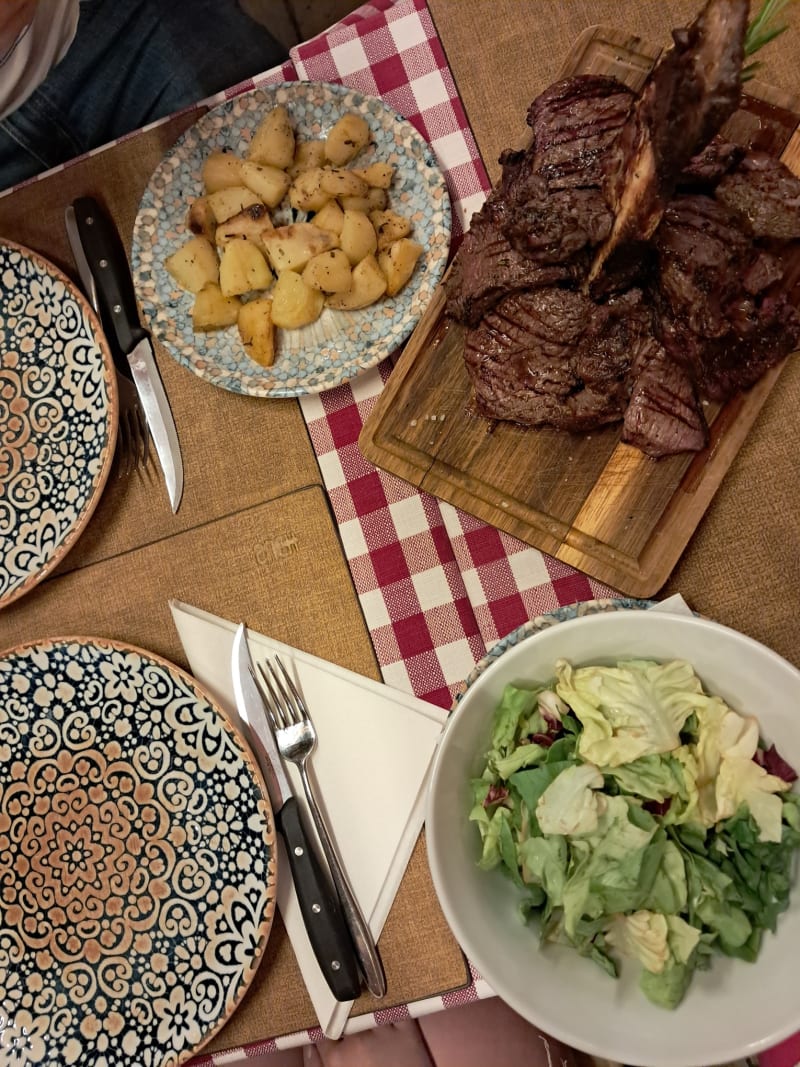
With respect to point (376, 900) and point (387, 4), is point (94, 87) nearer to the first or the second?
point (387, 4)

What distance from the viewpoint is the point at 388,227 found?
5.50 ft

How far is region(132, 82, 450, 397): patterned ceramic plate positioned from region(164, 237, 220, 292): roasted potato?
1.5 inches

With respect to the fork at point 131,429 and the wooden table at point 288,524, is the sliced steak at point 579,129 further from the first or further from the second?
the fork at point 131,429

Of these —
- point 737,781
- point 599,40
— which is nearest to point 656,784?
point 737,781

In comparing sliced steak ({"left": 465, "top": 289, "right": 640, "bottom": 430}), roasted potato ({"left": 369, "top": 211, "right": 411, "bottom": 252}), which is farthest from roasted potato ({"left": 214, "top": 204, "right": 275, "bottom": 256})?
sliced steak ({"left": 465, "top": 289, "right": 640, "bottom": 430})

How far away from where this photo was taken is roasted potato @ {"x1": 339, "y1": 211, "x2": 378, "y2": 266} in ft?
5.40

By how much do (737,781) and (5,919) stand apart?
56.5 inches

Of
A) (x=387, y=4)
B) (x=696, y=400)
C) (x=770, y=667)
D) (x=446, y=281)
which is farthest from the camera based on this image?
(x=387, y=4)

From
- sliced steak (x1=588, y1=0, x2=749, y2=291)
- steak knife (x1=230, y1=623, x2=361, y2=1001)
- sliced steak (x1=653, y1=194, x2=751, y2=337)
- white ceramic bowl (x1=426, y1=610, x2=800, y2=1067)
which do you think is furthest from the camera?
steak knife (x1=230, y1=623, x2=361, y2=1001)

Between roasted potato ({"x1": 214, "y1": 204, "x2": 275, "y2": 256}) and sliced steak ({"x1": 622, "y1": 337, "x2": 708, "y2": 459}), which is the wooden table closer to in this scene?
sliced steak ({"x1": 622, "y1": 337, "x2": 708, "y2": 459})

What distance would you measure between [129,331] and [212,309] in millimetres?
205

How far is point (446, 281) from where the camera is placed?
5.36 ft

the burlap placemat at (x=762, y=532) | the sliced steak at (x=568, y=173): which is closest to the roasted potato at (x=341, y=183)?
the sliced steak at (x=568, y=173)

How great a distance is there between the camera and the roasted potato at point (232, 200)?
→ 1711 mm
